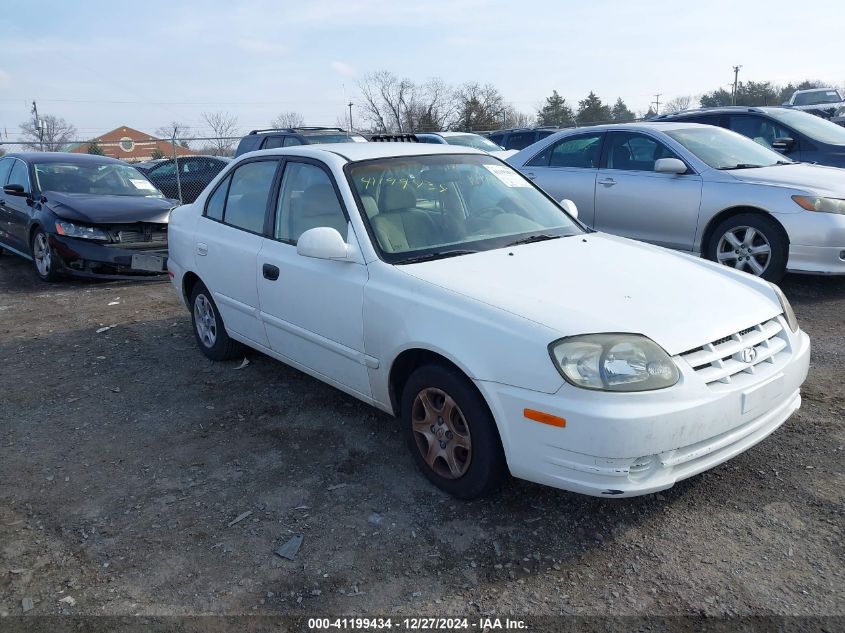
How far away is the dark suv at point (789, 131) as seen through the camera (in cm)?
899

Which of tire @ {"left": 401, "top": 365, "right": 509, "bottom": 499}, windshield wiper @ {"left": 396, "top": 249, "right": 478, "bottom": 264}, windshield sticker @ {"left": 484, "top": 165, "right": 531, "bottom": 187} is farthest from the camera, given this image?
windshield sticker @ {"left": 484, "top": 165, "right": 531, "bottom": 187}

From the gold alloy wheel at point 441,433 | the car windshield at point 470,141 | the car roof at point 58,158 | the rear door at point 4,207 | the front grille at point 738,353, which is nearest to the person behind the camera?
the front grille at point 738,353

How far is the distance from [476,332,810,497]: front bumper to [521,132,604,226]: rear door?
5240mm

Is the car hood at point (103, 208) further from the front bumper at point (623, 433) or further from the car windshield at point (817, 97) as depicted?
the car windshield at point (817, 97)

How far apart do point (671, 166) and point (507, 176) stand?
3162 millimetres

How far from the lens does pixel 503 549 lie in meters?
3.02

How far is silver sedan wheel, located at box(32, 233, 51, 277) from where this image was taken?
8621mm

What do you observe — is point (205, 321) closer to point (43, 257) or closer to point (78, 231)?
point (78, 231)

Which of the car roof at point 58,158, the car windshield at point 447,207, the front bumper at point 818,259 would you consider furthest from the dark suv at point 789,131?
the car roof at point 58,158

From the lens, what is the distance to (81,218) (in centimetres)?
833

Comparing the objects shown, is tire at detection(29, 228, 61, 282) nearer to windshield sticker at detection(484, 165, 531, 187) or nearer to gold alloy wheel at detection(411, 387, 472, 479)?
windshield sticker at detection(484, 165, 531, 187)

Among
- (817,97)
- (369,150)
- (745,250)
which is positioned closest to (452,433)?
(369,150)

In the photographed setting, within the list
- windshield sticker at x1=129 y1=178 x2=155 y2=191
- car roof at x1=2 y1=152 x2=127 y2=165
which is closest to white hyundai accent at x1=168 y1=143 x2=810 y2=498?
windshield sticker at x1=129 y1=178 x2=155 y2=191

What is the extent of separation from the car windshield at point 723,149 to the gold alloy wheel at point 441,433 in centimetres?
511
